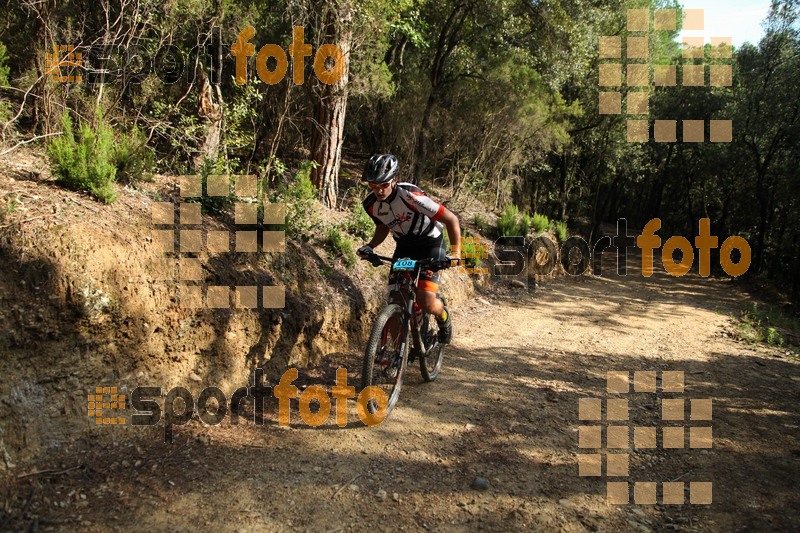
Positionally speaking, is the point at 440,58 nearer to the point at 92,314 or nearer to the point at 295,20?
the point at 295,20

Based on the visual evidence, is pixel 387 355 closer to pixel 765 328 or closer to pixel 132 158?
pixel 132 158

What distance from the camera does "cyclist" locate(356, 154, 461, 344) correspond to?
4.23 meters

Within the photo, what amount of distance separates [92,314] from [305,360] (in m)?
2.16

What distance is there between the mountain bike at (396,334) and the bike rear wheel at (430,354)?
9 cm

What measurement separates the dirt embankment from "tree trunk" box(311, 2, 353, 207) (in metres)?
2.77

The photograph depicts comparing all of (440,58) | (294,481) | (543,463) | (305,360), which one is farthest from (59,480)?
(440,58)

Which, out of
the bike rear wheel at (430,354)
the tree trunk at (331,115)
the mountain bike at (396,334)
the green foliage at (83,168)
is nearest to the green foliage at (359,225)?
the tree trunk at (331,115)

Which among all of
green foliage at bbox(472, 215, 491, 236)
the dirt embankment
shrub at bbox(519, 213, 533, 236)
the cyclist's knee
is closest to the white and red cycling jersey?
the cyclist's knee

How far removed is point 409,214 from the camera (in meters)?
4.49

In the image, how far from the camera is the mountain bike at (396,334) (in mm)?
4102

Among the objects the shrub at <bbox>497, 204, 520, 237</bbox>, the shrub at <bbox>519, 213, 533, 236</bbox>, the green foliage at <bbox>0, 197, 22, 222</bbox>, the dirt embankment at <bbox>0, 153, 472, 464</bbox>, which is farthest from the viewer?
the shrub at <bbox>519, 213, 533, 236</bbox>

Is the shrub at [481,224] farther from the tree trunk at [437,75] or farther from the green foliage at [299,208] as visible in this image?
the green foliage at [299,208]

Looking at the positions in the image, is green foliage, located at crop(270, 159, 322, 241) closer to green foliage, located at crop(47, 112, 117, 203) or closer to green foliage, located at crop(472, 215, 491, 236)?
green foliage, located at crop(47, 112, 117, 203)

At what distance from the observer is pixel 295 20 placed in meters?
6.84
